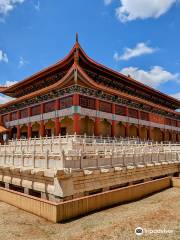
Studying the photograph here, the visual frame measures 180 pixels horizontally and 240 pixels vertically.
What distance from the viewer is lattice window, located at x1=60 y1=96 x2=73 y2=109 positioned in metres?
24.5

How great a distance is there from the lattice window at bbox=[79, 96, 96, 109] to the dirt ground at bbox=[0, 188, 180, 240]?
534 inches

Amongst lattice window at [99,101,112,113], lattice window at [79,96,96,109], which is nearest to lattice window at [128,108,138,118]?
lattice window at [99,101,112,113]

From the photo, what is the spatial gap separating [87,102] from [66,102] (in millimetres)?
2211

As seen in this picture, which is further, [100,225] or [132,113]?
[132,113]

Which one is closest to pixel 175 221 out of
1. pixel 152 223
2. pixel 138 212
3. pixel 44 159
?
pixel 152 223

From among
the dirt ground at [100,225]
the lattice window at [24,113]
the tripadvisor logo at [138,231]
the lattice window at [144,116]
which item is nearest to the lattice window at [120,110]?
the lattice window at [144,116]

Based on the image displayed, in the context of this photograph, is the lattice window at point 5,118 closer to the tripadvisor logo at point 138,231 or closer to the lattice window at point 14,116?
the lattice window at point 14,116

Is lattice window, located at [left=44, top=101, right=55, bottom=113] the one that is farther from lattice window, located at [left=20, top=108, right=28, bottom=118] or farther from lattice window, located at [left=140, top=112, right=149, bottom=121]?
lattice window, located at [left=140, top=112, right=149, bottom=121]

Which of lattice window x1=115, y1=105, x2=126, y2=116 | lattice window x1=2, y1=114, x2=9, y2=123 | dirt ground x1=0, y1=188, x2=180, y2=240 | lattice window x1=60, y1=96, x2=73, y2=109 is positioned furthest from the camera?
lattice window x1=2, y1=114, x2=9, y2=123

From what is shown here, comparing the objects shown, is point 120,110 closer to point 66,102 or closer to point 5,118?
point 66,102

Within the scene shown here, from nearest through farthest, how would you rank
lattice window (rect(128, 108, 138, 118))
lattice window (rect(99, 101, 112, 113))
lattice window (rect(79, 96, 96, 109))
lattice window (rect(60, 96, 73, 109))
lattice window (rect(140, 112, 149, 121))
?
lattice window (rect(79, 96, 96, 109)) → lattice window (rect(60, 96, 73, 109)) → lattice window (rect(99, 101, 112, 113)) → lattice window (rect(128, 108, 138, 118)) → lattice window (rect(140, 112, 149, 121))

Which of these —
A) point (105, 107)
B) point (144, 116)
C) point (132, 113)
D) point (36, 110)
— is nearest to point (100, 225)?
point (105, 107)

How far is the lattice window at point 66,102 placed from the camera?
2455cm

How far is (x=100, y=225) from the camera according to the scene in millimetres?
9547
